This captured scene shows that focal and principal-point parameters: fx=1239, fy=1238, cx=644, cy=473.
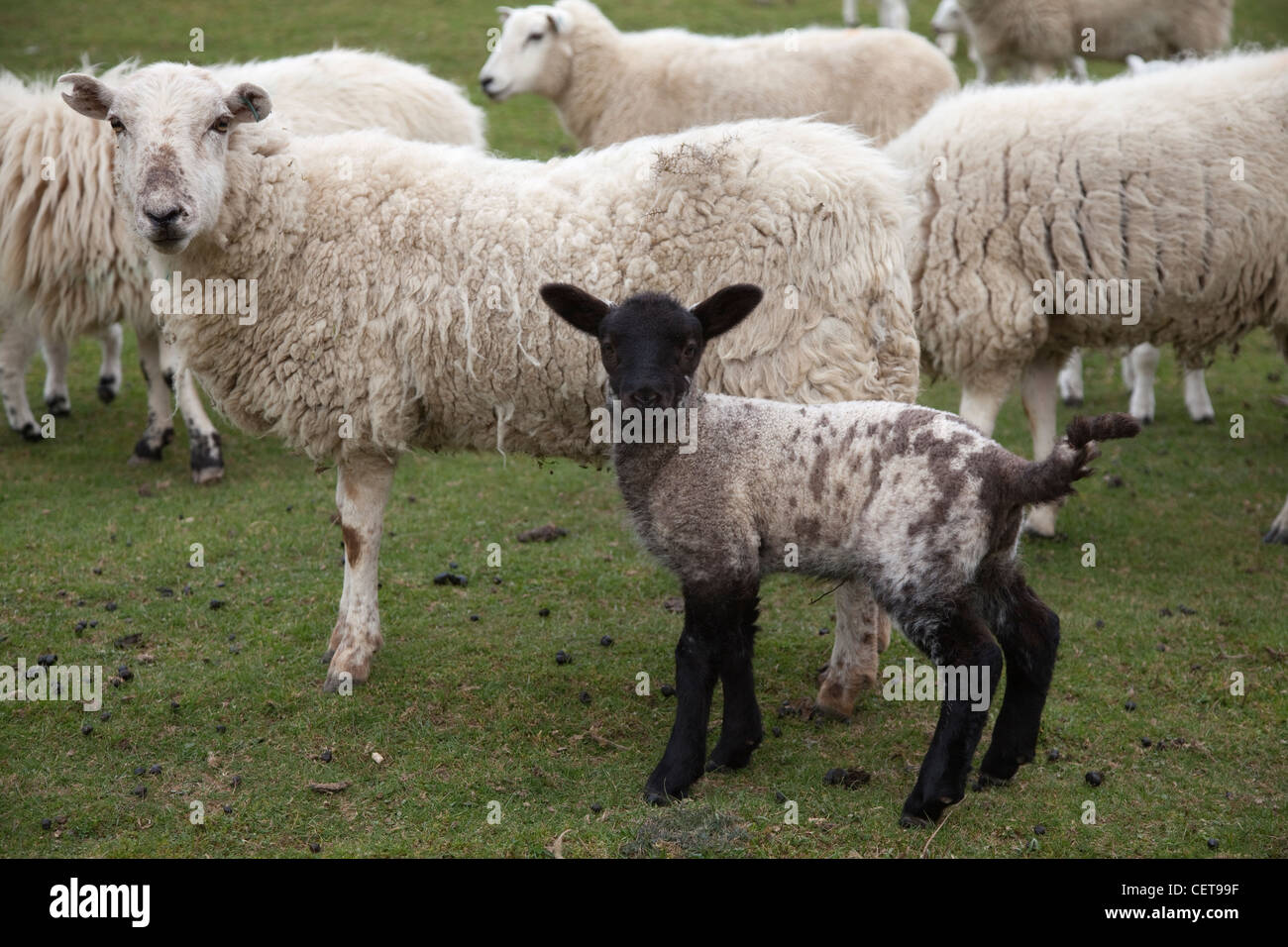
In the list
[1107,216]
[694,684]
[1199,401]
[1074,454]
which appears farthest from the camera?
[1199,401]

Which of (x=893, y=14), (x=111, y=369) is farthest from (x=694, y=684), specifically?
(x=893, y=14)

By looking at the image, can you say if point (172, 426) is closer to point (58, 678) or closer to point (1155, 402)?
point (58, 678)

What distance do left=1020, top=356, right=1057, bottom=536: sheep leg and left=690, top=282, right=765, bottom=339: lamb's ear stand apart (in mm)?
4124

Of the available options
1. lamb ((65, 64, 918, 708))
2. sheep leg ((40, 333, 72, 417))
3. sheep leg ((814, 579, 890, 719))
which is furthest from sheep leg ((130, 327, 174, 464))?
sheep leg ((814, 579, 890, 719))

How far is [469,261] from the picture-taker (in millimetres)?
5941

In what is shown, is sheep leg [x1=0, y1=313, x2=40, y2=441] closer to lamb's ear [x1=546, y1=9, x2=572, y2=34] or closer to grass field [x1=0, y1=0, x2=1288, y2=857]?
grass field [x1=0, y1=0, x2=1288, y2=857]

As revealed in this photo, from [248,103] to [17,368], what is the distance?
5444 mm

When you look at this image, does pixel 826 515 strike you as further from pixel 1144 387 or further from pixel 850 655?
pixel 1144 387

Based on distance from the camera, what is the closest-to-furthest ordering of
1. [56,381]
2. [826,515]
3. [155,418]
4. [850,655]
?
1. [826,515]
2. [850,655]
3. [155,418]
4. [56,381]

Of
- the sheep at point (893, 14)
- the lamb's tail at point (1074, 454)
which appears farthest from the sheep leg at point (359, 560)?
the sheep at point (893, 14)

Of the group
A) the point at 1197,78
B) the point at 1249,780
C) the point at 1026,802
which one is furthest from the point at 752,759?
the point at 1197,78

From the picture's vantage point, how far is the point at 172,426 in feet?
33.2
